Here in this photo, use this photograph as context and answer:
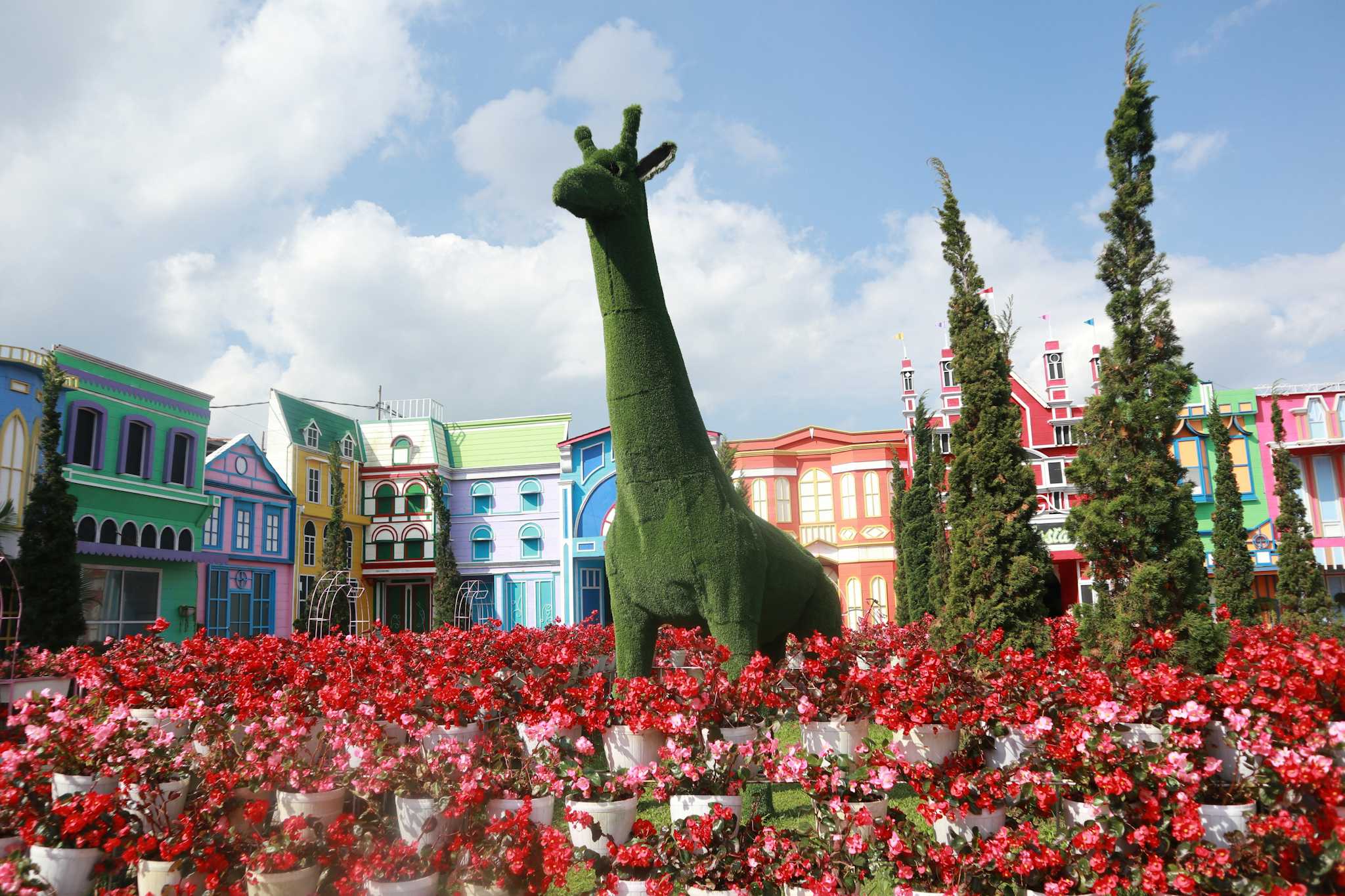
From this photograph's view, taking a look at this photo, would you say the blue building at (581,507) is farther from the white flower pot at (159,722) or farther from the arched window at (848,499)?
the white flower pot at (159,722)

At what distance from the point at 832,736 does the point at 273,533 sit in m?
23.6

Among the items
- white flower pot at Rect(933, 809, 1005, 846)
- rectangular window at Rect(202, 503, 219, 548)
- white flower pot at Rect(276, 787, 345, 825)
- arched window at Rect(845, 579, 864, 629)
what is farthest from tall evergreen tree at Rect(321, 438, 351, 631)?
white flower pot at Rect(933, 809, 1005, 846)

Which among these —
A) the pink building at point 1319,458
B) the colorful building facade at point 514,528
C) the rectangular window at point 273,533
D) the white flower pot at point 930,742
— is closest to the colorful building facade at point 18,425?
the rectangular window at point 273,533

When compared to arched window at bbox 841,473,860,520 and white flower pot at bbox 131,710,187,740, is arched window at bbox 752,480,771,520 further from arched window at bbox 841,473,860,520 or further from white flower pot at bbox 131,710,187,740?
white flower pot at bbox 131,710,187,740

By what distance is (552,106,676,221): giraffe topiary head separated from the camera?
5.68 metres

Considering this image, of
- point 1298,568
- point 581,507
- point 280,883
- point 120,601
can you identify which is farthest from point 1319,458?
point 120,601

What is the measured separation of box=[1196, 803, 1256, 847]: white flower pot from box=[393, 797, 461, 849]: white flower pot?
3481 millimetres

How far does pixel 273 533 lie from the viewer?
24.6 metres

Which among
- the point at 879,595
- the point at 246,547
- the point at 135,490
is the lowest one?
the point at 879,595

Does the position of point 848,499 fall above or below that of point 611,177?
below

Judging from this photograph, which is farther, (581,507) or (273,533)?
(581,507)

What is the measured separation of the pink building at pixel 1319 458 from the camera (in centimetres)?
2091

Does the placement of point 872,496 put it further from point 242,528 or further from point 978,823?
point 978,823

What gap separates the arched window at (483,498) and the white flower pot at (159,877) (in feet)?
83.5
